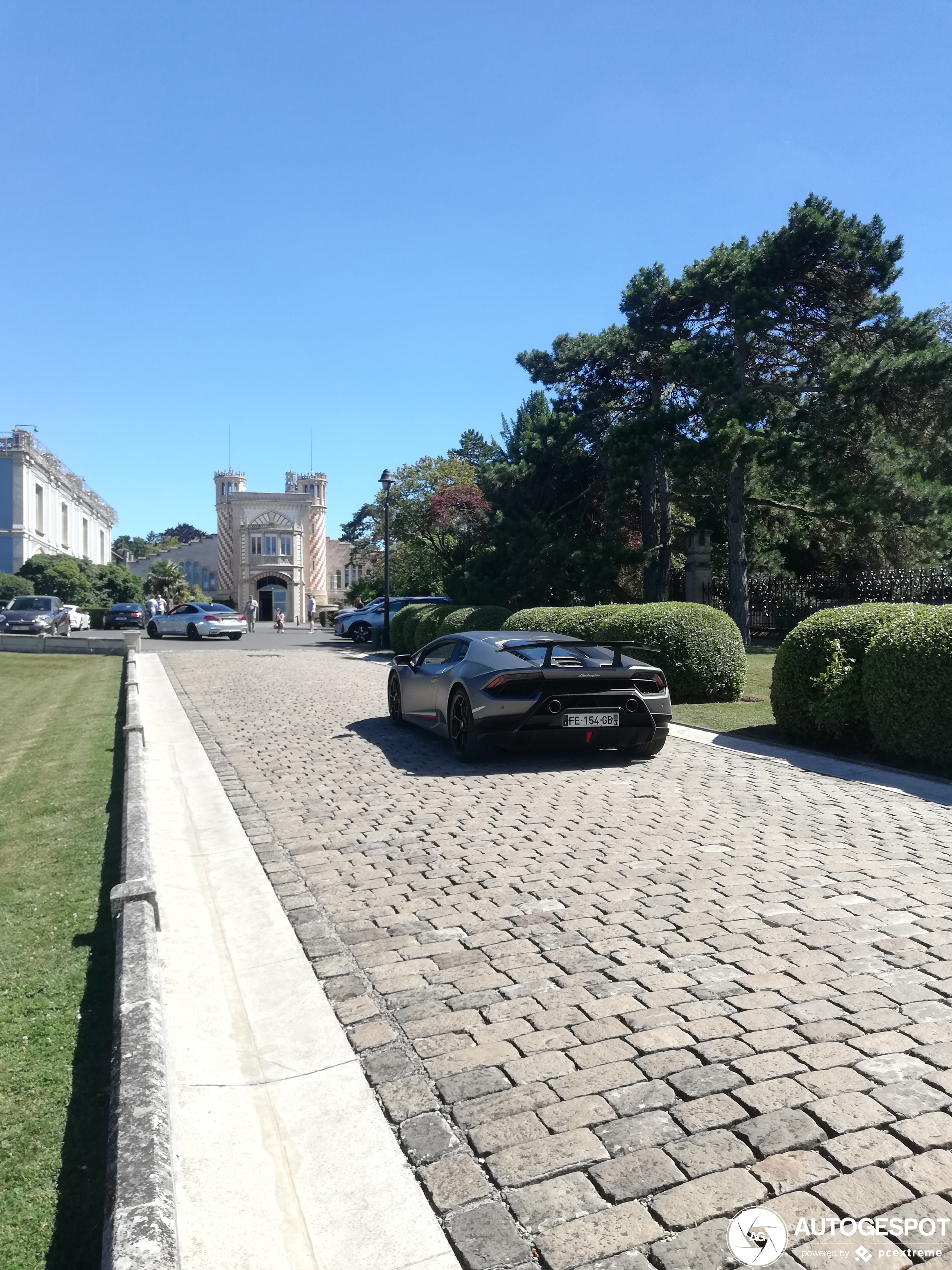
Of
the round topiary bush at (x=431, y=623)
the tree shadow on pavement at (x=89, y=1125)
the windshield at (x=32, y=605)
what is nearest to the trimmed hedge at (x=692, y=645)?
the round topiary bush at (x=431, y=623)

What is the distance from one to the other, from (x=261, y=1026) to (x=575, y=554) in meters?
25.0

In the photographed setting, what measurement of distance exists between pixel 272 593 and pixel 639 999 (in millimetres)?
82472

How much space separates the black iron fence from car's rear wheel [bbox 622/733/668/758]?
16.5 m

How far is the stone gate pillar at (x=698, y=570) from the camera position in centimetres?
2622

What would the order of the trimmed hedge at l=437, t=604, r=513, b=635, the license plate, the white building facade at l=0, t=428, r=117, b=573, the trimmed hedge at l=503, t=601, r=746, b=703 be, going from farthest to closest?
the white building facade at l=0, t=428, r=117, b=573, the trimmed hedge at l=437, t=604, r=513, b=635, the trimmed hedge at l=503, t=601, r=746, b=703, the license plate

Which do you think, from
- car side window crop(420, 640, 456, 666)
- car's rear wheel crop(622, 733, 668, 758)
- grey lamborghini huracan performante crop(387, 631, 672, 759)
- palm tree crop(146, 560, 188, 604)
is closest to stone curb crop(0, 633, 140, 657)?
car side window crop(420, 640, 456, 666)

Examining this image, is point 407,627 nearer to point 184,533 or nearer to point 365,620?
point 365,620

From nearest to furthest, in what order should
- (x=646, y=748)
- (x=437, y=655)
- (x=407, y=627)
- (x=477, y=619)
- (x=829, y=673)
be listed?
(x=646, y=748) < (x=829, y=673) < (x=437, y=655) < (x=477, y=619) < (x=407, y=627)

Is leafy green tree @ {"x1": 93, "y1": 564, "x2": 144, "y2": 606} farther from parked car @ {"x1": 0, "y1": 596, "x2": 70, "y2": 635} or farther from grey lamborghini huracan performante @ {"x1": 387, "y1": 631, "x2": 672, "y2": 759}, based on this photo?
grey lamborghini huracan performante @ {"x1": 387, "y1": 631, "x2": 672, "y2": 759}

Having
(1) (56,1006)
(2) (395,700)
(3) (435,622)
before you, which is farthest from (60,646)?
(1) (56,1006)

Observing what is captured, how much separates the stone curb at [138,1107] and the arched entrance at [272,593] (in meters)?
80.5

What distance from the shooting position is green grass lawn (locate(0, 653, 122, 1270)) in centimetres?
253

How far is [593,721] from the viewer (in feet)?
28.6

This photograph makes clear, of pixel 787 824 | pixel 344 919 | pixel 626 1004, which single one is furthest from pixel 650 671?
pixel 626 1004
